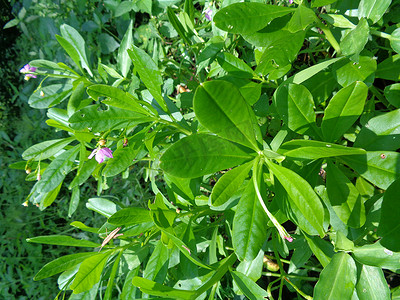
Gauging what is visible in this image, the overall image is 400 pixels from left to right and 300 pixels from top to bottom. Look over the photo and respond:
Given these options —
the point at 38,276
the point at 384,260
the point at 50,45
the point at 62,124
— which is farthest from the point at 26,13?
the point at 384,260

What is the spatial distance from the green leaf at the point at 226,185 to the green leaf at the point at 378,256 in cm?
26

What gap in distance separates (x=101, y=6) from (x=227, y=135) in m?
1.69

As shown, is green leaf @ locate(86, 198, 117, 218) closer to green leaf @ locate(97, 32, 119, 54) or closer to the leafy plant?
the leafy plant

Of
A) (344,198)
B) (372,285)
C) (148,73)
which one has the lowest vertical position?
(372,285)

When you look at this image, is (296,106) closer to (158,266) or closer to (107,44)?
(158,266)

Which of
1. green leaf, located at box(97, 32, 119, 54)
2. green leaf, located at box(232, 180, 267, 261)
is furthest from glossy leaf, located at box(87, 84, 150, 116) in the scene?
green leaf, located at box(97, 32, 119, 54)

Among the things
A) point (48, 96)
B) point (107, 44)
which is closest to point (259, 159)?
point (48, 96)

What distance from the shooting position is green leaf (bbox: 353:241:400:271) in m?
0.60

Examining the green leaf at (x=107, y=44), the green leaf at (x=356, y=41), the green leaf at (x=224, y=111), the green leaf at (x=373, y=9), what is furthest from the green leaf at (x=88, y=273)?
the green leaf at (x=107, y=44)

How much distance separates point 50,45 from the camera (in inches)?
73.7

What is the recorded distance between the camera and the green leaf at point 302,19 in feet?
2.09

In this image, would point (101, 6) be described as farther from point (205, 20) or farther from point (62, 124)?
point (62, 124)

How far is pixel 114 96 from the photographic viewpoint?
76 cm

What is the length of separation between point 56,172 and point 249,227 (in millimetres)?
524
